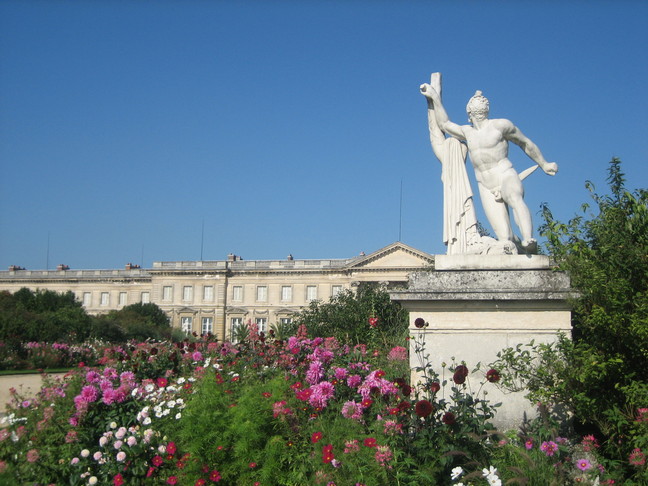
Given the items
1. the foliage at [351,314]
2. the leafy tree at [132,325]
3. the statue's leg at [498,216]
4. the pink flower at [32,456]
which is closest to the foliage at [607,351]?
the statue's leg at [498,216]

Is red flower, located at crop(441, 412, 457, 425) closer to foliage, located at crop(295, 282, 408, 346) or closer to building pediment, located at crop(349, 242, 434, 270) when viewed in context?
foliage, located at crop(295, 282, 408, 346)

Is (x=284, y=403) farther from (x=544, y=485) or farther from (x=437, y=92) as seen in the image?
(x=437, y=92)

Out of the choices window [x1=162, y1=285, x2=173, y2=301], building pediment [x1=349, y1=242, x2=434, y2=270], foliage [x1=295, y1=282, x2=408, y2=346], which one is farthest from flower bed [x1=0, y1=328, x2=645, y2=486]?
window [x1=162, y1=285, x2=173, y2=301]

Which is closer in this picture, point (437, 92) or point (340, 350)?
point (437, 92)

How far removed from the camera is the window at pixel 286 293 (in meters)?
67.8

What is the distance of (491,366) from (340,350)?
6.19 ft

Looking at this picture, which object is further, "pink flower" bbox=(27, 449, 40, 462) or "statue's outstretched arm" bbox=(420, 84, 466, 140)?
"statue's outstretched arm" bbox=(420, 84, 466, 140)

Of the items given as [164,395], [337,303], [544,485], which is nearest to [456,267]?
[544,485]

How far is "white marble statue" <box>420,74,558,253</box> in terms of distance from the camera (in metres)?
5.82

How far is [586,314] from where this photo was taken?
502 centimetres

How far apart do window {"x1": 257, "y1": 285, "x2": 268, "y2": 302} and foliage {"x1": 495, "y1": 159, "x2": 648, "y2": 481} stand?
209 ft

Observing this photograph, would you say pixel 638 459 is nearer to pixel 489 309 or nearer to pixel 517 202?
pixel 489 309

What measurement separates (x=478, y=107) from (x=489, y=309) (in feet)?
6.15

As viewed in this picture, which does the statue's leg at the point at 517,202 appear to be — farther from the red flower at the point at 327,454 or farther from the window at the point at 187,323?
the window at the point at 187,323
